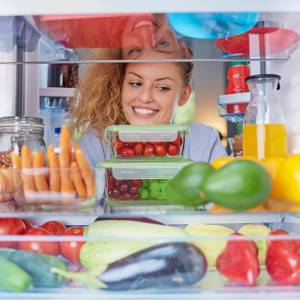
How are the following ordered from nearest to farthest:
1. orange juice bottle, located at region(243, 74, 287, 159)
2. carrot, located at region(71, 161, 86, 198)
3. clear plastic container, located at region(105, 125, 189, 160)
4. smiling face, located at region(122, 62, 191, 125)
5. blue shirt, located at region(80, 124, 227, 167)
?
carrot, located at region(71, 161, 86, 198)
orange juice bottle, located at region(243, 74, 287, 159)
clear plastic container, located at region(105, 125, 189, 160)
smiling face, located at region(122, 62, 191, 125)
blue shirt, located at region(80, 124, 227, 167)

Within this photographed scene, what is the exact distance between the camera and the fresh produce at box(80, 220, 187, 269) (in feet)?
2.56

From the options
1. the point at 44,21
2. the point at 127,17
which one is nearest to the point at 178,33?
the point at 127,17

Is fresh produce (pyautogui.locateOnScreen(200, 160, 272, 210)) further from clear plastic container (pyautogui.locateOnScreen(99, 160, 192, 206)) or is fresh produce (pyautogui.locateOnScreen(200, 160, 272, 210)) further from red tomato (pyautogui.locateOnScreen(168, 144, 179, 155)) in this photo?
red tomato (pyautogui.locateOnScreen(168, 144, 179, 155))

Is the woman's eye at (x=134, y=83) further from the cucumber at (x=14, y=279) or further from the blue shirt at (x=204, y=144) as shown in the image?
the cucumber at (x=14, y=279)

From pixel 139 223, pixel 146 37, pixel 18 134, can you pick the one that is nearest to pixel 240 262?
pixel 139 223

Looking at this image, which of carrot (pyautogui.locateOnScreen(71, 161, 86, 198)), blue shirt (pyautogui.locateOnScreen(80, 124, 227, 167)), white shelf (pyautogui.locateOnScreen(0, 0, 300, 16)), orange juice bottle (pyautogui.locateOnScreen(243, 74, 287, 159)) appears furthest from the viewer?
blue shirt (pyautogui.locateOnScreen(80, 124, 227, 167))

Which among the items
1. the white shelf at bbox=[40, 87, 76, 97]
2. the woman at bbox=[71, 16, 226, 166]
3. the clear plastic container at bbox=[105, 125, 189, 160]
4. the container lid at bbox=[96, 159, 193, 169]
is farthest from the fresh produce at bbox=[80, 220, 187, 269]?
the white shelf at bbox=[40, 87, 76, 97]

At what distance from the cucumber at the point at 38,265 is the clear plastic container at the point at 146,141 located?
39 centimetres

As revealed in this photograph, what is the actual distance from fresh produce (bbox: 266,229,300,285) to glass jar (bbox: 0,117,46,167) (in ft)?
1.96

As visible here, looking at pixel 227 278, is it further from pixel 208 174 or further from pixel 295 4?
pixel 295 4

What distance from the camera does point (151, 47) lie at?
1.16m

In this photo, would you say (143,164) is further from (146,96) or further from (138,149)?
(146,96)

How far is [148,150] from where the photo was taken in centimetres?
115

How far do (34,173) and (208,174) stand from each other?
29 centimetres
